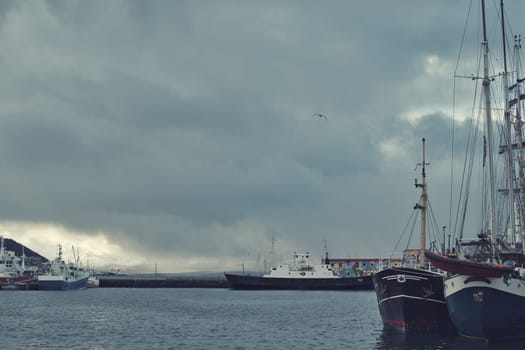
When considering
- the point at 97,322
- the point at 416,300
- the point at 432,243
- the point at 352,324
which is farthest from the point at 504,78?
the point at 97,322

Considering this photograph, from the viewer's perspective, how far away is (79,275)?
175 m

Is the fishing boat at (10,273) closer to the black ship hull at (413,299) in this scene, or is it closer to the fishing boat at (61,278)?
the fishing boat at (61,278)

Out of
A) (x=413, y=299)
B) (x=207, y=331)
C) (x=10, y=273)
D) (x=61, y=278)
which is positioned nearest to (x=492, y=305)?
(x=413, y=299)

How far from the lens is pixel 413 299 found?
46.5 metres

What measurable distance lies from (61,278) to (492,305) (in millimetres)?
137457

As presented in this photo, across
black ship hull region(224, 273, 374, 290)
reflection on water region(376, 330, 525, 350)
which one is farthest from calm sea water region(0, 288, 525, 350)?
black ship hull region(224, 273, 374, 290)

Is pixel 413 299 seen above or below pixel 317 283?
above

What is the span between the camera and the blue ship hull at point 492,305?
131 ft

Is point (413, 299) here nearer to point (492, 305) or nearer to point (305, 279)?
point (492, 305)

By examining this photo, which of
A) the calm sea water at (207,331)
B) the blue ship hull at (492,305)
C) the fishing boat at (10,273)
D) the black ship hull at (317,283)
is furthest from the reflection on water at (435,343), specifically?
the fishing boat at (10,273)

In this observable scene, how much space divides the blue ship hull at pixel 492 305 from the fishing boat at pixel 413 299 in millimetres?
4638

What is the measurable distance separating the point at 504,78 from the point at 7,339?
169 feet

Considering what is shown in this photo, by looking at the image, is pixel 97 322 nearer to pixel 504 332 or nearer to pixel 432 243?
pixel 432 243

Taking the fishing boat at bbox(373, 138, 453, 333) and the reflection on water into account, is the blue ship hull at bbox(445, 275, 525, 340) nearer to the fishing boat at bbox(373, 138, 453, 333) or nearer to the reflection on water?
the reflection on water
